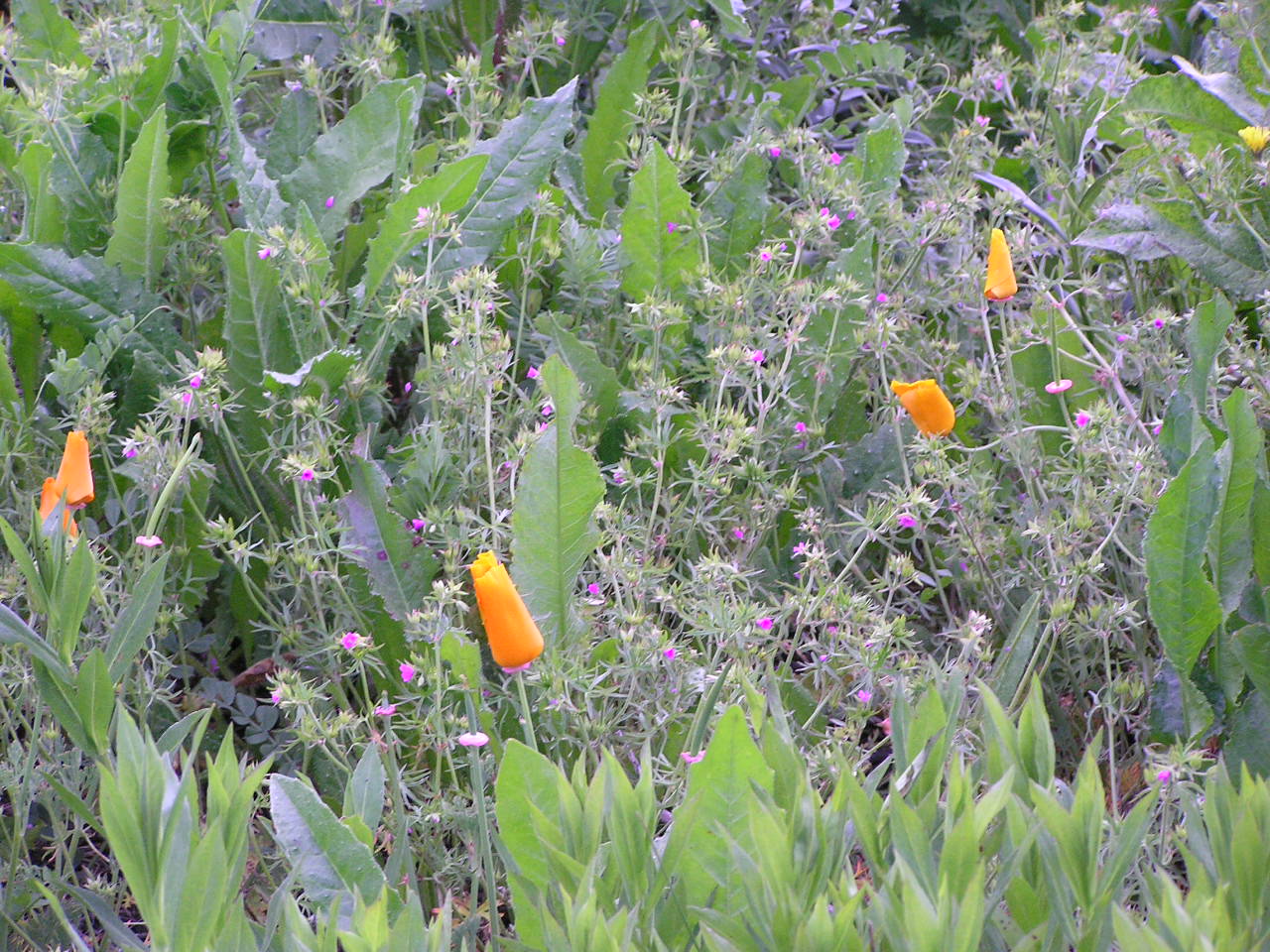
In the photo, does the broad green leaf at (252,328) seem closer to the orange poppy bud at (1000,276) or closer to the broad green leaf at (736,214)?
the broad green leaf at (736,214)

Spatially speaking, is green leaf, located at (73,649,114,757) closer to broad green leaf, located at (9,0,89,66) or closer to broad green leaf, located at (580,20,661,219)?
broad green leaf, located at (580,20,661,219)

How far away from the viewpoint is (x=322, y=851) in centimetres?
143

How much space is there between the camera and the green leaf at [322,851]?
4.63 ft

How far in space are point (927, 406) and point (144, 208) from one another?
1345 millimetres

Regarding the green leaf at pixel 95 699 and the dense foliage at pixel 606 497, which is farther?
the green leaf at pixel 95 699

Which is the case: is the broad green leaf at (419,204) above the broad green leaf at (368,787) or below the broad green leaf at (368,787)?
above

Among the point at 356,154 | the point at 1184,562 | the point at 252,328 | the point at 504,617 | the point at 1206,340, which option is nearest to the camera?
the point at 504,617

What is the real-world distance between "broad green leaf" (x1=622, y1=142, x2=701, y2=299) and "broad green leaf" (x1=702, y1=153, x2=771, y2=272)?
169 millimetres

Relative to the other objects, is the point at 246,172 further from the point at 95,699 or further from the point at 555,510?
the point at 95,699

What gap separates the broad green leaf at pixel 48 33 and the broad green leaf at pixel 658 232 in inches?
51.6

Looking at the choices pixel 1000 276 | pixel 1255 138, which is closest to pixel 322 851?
pixel 1000 276

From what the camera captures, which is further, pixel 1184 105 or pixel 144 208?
pixel 1184 105

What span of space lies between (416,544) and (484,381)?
295 mm

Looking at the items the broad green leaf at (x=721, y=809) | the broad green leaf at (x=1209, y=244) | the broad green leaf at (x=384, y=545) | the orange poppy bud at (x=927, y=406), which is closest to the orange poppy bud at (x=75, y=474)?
the broad green leaf at (x=384, y=545)
